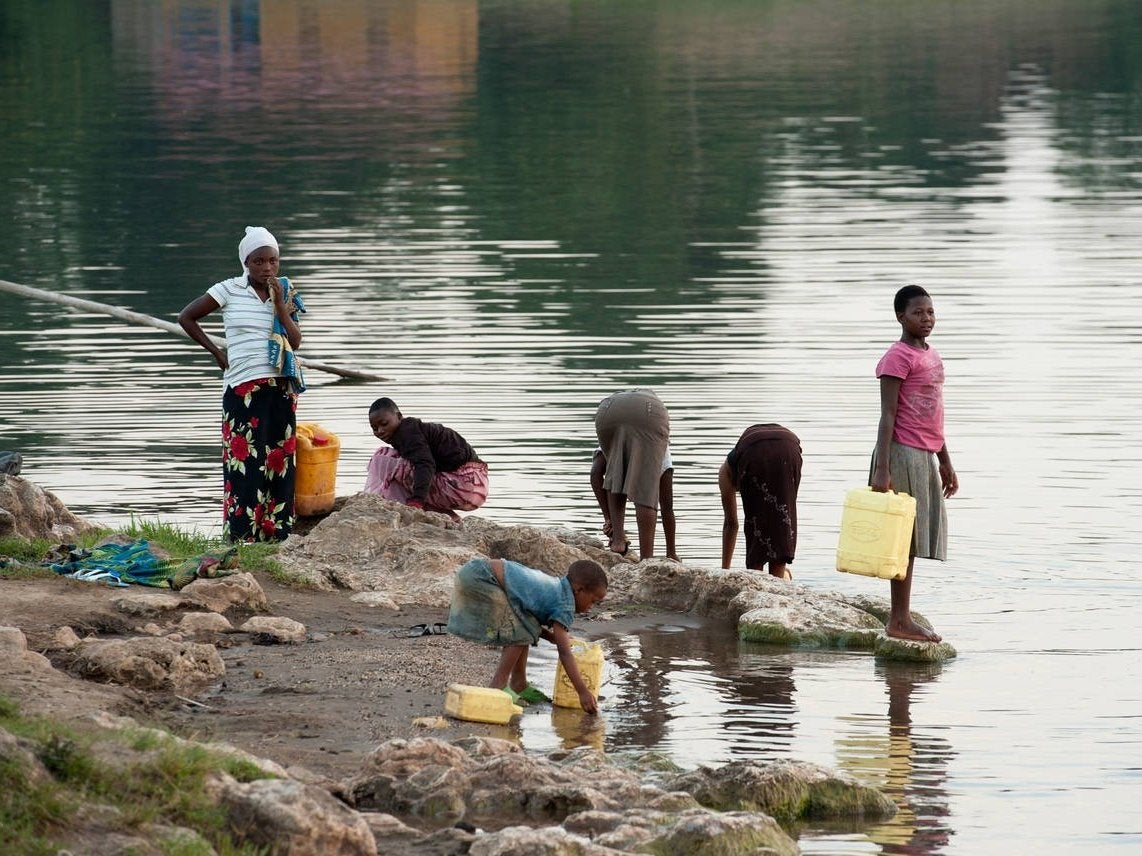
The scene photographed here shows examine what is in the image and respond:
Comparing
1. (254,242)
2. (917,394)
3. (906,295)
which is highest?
(254,242)

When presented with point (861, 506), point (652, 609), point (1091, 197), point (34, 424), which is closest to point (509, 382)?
point (34, 424)

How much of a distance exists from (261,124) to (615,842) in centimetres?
3641

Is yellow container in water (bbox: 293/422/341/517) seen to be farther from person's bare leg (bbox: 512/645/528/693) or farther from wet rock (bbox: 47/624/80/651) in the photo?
person's bare leg (bbox: 512/645/528/693)

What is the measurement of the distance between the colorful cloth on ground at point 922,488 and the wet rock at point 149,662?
3079 millimetres

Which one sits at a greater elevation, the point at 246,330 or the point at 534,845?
the point at 246,330

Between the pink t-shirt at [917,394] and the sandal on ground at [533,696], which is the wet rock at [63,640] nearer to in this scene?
the sandal on ground at [533,696]

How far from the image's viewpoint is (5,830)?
19.4 ft

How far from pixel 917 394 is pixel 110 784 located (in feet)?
15.1

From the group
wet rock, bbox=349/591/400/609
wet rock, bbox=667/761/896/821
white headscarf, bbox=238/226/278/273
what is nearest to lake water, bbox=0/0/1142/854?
wet rock, bbox=667/761/896/821

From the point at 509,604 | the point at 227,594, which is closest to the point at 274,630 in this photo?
the point at 227,594

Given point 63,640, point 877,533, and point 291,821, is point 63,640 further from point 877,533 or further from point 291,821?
point 877,533

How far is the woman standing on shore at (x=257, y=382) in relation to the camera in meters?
11.2

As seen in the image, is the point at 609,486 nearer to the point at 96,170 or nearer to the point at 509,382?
the point at 509,382

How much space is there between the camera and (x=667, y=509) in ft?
39.0
